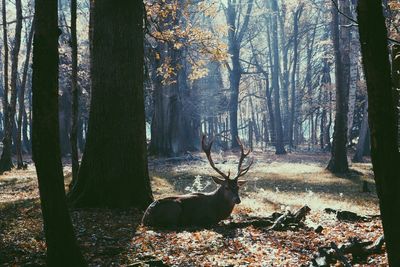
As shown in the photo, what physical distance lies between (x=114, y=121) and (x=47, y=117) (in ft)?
17.2

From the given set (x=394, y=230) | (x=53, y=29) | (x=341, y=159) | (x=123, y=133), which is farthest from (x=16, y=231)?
(x=341, y=159)

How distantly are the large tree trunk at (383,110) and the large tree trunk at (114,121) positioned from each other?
7.03 meters

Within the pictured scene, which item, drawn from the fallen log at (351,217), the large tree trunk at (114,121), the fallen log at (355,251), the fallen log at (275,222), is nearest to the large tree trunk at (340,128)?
the fallen log at (351,217)

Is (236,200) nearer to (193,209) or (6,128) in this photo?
(193,209)

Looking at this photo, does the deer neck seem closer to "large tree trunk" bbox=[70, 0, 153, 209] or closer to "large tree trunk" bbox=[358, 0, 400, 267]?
"large tree trunk" bbox=[70, 0, 153, 209]

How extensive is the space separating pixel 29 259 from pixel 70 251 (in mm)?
1572

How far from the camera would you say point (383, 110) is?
3916mm

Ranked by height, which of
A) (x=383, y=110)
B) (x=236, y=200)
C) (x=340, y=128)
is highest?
(x=340, y=128)

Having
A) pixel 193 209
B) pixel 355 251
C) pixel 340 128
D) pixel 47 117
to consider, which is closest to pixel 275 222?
pixel 193 209

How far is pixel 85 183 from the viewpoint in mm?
10344

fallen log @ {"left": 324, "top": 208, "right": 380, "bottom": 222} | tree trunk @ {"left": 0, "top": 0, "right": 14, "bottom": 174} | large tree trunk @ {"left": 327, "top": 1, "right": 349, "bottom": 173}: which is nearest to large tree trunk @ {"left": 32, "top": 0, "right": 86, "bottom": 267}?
fallen log @ {"left": 324, "top": 208, "right": 380, "bottom": 222}

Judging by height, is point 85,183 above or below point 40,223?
above

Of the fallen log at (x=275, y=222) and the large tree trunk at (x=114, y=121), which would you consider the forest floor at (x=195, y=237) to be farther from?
the large tree trunk at (x=114, y=121)

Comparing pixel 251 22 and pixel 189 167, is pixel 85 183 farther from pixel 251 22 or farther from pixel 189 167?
pixel 251 22
